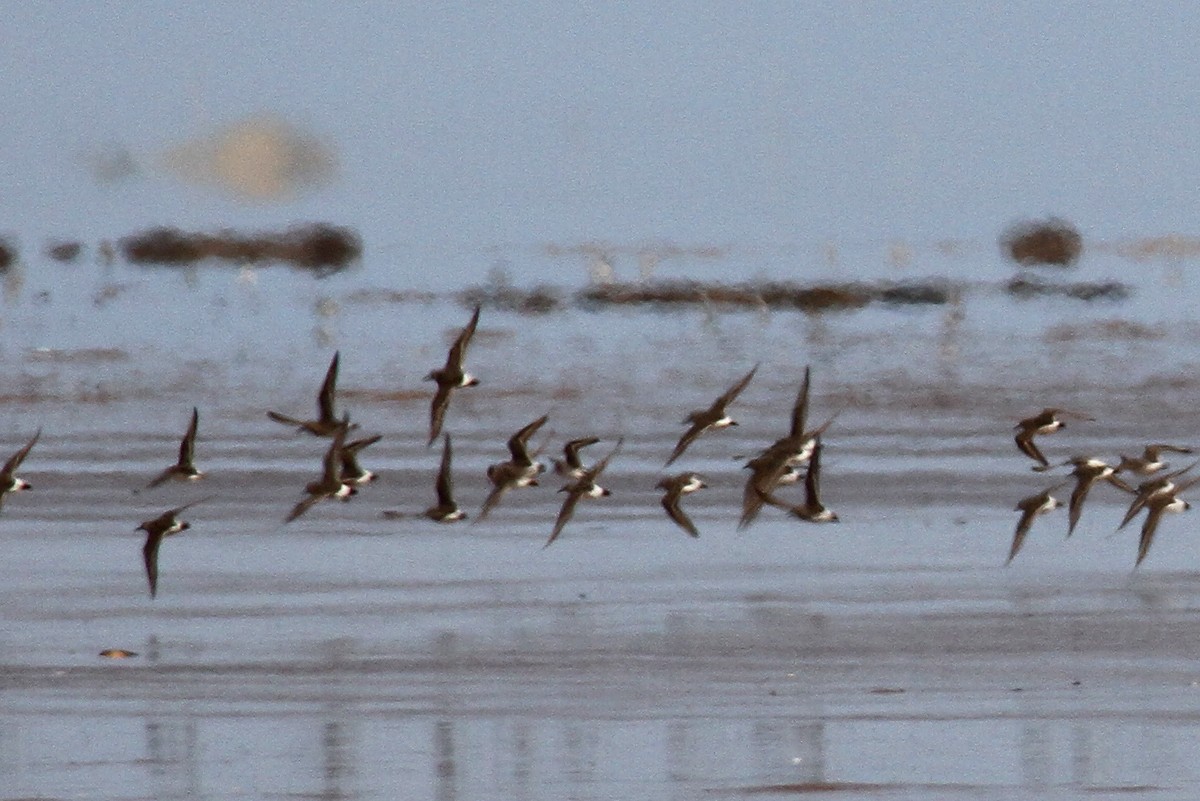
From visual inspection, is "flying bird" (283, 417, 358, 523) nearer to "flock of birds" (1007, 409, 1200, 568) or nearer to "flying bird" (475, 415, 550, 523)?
"flying bird" (475, 415, 550, 523)

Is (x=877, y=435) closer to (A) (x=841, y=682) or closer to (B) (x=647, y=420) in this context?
(B) (x=647, y=420)

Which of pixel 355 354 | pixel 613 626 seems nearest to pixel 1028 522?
A: pixel 613 626

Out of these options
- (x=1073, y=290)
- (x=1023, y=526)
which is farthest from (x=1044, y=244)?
(x=1023, y=526)

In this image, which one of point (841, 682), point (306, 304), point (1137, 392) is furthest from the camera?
point (306, 304)

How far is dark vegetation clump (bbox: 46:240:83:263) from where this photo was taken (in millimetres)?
76938

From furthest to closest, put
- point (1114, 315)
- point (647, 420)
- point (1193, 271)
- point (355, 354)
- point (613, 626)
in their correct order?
point (1193, 271) → point (1114, 315) → point (355, 354) → point (647, 420) → point (613, 626)

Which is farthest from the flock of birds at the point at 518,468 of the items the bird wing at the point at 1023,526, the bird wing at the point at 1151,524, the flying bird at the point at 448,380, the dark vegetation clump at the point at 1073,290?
the dark vegetation clump at the point at 1073,290

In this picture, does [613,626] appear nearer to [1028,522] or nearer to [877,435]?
[1028,522]

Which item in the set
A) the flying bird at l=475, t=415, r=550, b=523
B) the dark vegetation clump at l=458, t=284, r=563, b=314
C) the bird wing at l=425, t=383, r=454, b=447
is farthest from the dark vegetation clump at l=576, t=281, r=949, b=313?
the bird wing at l=425, t=383, r=454, b=447

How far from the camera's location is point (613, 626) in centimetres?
1653

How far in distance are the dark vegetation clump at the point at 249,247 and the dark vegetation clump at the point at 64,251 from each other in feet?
8.89

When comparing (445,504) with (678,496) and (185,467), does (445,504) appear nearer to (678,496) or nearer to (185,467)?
(678,496)

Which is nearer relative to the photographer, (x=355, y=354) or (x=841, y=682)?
(x=841, y=682)

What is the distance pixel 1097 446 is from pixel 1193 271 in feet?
135
